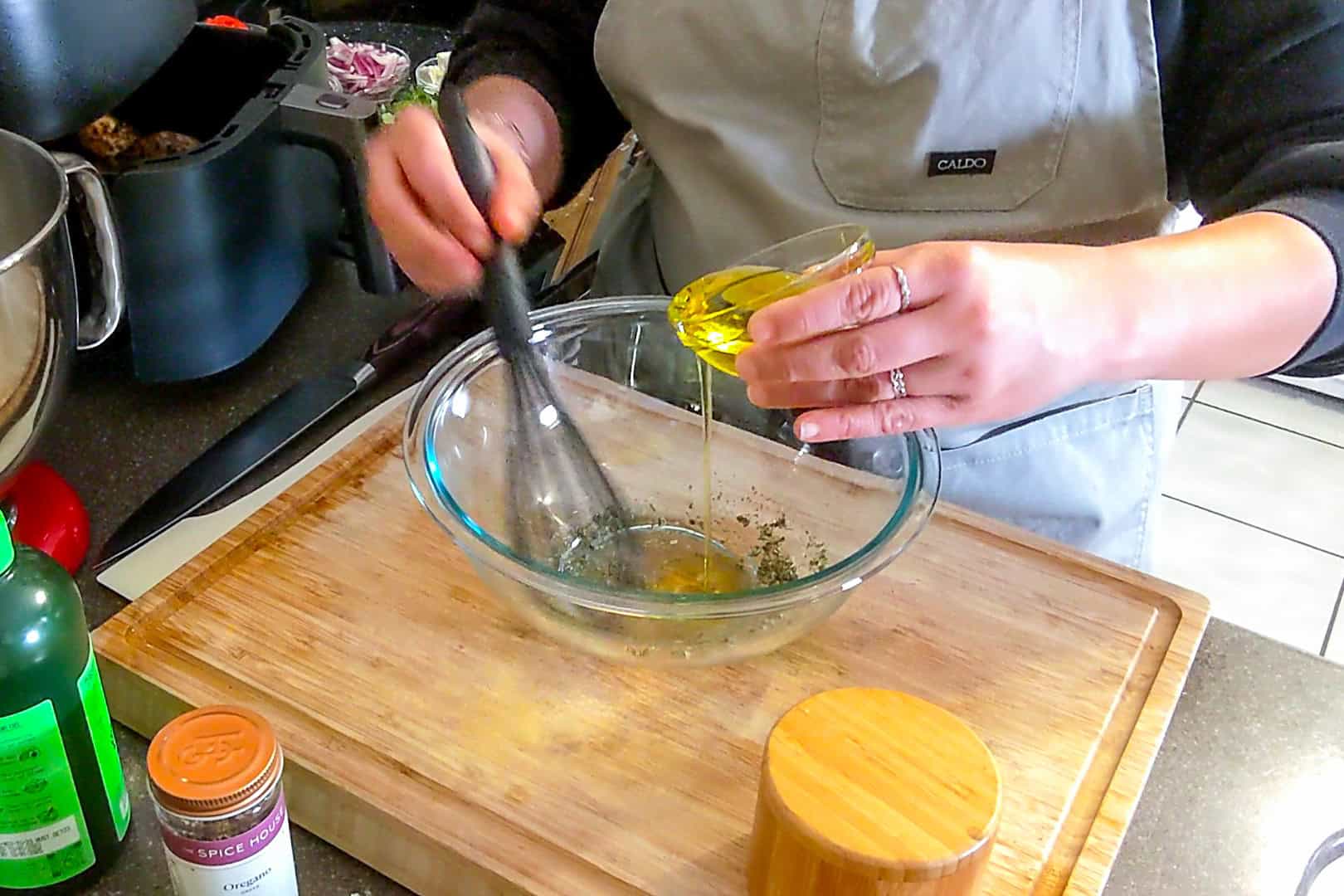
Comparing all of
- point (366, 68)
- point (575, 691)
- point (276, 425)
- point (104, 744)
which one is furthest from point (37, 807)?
point (366, 68)

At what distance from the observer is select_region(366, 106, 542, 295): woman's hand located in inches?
27.0

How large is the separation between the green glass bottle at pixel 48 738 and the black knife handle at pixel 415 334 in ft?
1.27

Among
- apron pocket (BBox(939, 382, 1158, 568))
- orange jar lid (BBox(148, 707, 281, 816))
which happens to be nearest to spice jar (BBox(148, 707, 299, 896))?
orange jar lid (BBox(148, 707, 281, 816))

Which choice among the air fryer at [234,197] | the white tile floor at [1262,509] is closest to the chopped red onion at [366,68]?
the air fryer at [234,197]

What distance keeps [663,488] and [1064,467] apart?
27 centimetres

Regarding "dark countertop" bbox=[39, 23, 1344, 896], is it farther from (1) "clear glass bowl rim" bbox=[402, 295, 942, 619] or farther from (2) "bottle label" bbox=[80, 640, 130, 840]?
(1) "clear glass bowl rim" bbox=[402, 295, 942, 619]

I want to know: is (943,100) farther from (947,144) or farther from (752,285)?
(752,285)

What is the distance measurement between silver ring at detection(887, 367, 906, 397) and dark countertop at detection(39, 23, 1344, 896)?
0.81ft

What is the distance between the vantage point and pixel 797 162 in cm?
80

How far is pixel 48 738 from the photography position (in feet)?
1.61

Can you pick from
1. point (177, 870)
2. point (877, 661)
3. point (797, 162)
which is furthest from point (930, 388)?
point (177, 870)

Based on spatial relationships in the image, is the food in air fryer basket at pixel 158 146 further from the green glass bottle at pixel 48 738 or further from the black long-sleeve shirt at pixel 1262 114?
the black long-sleeve shirt at pixel 1262 114

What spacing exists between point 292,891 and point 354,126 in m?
0.51

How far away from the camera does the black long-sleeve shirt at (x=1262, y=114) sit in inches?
24.7
